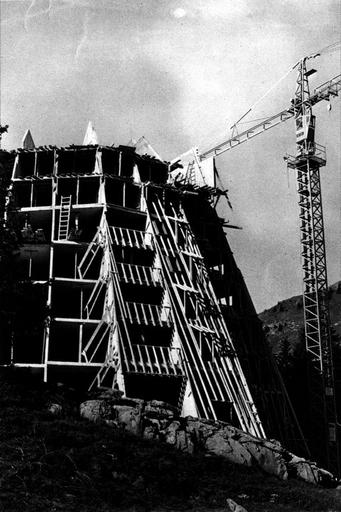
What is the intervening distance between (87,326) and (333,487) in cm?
2207

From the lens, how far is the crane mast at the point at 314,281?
52.8m

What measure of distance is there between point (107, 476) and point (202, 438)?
7.44m

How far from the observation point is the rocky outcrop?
Result: 30875 mm

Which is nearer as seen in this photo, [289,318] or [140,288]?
[140,288]

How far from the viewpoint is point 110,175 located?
53.0 m

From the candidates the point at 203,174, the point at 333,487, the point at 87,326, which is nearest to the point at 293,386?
the point at 203,174

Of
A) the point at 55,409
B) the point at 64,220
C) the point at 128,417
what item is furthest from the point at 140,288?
the point at 55,409

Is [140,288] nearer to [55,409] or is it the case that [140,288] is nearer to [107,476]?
[55,409]

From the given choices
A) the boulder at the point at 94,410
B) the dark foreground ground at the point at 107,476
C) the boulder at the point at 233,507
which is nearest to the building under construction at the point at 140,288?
the boulder at the point at 94,410

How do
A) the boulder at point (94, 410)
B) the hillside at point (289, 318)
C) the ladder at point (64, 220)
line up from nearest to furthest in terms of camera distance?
the boulder at point (94, 410)
the ladder at point (64, 220)
the hillside at point (289, 318)

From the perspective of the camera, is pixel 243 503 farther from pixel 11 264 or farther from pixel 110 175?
pixel 110 175

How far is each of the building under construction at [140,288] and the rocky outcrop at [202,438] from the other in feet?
31.5

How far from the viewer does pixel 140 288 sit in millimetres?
50656

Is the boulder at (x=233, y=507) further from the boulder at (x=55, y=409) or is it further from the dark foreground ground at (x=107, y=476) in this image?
the boulder at (x=55, y=409)
